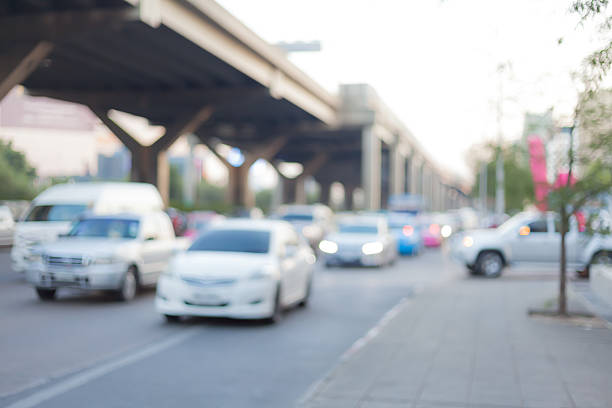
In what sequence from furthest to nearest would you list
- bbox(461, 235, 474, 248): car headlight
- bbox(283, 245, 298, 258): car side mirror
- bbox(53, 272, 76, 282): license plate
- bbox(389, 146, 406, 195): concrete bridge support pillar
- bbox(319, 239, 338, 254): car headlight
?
bbox(389, 146, 406, 195): concrete bridge support pillar, bbox(319, 239, 338, 254): car headlight, bbox(461, 235, 474, 248): car headlight, bbox(53, 272, 76, 282): license plate, bbox(283, 245, 298, 258): car side mirror

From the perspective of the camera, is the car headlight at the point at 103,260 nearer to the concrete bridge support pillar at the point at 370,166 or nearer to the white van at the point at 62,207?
the white van at the point at 62,207

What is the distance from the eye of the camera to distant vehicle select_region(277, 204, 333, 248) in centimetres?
3069

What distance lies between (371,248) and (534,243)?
472 cm

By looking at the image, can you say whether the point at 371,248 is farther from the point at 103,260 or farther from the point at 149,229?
the point at 103,260

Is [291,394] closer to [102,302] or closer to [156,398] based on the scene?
[156,398]

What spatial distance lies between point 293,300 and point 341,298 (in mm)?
3121

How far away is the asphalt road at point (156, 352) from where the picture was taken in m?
6.64

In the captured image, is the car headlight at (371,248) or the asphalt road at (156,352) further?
the car headlight at (371,248)

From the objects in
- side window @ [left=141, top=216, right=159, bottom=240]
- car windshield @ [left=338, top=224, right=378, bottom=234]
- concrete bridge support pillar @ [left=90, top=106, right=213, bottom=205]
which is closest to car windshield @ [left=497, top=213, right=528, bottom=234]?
car windshield @ [left=338, top=224, right=378, bottom=234]

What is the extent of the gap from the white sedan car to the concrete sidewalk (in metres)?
1.70

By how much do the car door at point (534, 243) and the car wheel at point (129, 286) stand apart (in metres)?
11.1

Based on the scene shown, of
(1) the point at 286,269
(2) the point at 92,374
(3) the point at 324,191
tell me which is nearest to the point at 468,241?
Result: (1) the point at 286,269

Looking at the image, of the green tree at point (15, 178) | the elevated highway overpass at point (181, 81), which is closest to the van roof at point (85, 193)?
the green tree at point (15, 178)

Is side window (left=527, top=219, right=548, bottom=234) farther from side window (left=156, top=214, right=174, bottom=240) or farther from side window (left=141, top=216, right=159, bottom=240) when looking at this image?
side window (left=141, top=216, right=159, bottom=240)
